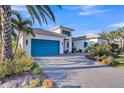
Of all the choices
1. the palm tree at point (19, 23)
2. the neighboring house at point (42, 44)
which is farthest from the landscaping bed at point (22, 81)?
the neighboring house at point (42, 44)

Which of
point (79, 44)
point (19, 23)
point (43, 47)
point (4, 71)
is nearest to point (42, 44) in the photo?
point (43, 47)

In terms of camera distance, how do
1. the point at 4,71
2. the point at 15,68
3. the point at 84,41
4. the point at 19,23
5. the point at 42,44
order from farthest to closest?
1. the point at 84,41
2. the point at 42,44
3. the point at 19,23
4. the point at 15,68
5. the point at 4,71

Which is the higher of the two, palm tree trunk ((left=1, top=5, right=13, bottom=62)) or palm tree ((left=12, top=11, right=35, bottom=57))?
palm tree ((left=12, top=11, right=35, bottom=57))

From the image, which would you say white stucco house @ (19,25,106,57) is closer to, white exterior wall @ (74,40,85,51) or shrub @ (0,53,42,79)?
white exterior wall @ (74,40,85,51)

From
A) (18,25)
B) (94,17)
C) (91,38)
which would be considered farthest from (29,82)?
(91,38)

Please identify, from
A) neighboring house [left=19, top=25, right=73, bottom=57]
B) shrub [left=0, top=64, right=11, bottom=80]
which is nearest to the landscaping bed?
shrub [left=0, top=64, right=11, bottom=80]

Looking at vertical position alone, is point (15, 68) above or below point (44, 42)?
below

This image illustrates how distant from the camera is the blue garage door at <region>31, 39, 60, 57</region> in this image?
24239mm

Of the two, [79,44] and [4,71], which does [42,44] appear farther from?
[4,71]

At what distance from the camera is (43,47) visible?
2542cm

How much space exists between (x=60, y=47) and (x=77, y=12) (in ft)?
37.1

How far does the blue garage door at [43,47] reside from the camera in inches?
954

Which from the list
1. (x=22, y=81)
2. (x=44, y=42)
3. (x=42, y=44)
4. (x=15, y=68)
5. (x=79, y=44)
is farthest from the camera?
(x=79, y=44)
